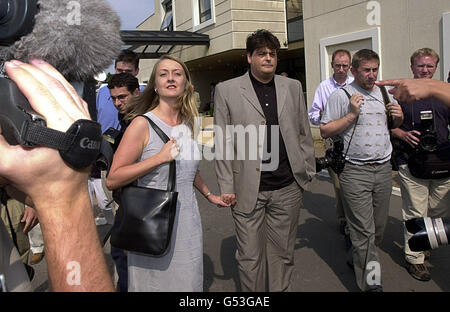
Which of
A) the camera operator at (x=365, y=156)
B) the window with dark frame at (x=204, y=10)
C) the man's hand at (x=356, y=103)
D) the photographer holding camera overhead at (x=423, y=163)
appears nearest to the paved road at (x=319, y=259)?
the photographer holding camera overhead at (x=423, y=163)

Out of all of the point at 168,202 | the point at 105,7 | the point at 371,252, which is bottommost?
the point at 371,252

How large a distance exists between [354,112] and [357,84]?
395mm

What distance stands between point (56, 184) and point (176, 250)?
157 cm

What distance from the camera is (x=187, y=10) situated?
54.7 feet

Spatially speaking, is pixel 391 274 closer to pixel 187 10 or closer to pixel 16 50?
pixel 16 50

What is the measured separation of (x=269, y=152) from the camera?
2926mm

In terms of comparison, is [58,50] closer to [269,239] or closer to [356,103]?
[269,239]

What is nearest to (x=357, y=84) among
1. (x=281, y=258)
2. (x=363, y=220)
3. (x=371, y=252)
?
(x=363, y=220)

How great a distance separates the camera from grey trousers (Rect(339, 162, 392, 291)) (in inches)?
122

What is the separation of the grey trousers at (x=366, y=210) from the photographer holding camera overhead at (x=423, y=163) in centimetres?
35

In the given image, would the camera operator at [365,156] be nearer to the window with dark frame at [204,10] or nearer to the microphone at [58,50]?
the microphone at [58,50]

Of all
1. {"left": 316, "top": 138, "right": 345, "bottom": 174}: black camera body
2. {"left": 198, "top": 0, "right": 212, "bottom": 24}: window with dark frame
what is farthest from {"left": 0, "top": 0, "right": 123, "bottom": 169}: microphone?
{"left": 198, "top": 0, "right": 212, "bottom": 24}: window with dark frame

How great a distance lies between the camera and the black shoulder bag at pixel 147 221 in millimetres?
2109

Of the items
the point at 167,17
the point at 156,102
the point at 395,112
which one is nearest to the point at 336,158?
the point at 395,112
